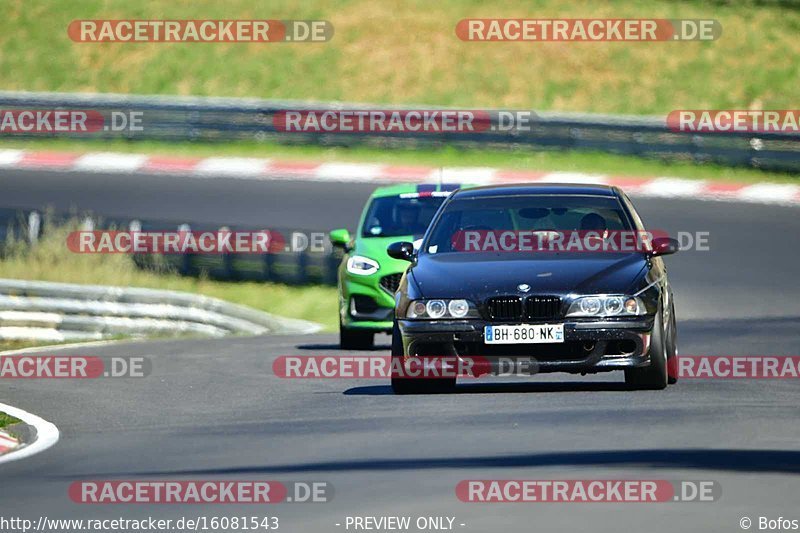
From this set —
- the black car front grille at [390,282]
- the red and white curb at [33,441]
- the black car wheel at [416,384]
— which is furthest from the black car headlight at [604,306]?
the black car front grille at [390,282]

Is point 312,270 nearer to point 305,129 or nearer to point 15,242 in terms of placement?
point 15,242

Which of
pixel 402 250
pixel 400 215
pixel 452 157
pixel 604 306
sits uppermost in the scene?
pixel 452 157

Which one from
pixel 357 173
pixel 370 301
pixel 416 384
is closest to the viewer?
pixel 416 384

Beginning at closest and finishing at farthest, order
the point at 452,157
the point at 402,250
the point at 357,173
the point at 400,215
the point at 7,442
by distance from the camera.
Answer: the point at 7,442, the point at 402,250, the point at 400,215, the point at 357,173, the point at 452,157

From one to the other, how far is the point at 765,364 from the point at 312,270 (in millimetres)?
9661

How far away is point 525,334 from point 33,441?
3.11 metres

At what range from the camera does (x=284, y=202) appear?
29156 mm

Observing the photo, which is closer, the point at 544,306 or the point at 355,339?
the point at 544,306

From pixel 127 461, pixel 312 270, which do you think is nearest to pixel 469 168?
pixel 312 270

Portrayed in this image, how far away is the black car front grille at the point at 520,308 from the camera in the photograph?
38.6 ft

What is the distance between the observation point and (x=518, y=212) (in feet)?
42.7

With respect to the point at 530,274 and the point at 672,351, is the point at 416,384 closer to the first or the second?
the point at 530,274

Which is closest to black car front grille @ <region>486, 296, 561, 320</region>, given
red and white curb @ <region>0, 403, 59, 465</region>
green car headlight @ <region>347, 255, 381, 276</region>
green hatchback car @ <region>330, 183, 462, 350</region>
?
red and white curb @ <region>0, 403, 59, 465</region>

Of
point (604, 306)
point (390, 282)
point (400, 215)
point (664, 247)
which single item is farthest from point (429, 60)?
point (604, 306)
